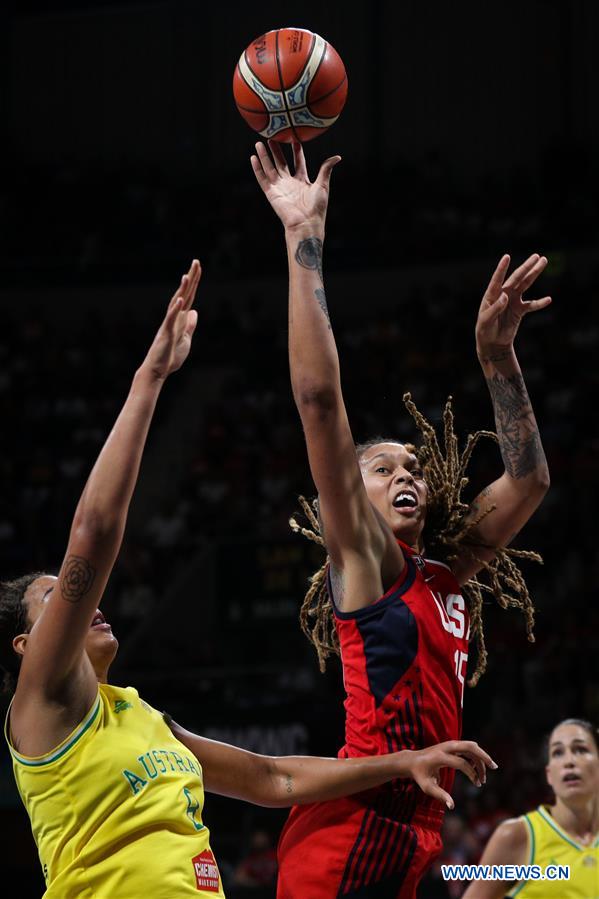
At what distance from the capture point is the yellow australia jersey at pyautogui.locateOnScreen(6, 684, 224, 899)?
298 centimetres

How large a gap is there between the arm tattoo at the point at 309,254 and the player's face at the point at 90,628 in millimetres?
1129

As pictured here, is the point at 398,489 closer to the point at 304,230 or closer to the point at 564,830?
the point at 304,230

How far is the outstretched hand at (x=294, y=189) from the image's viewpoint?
11.5ft

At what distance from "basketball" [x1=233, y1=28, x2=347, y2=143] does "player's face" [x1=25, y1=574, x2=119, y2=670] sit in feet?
5.74

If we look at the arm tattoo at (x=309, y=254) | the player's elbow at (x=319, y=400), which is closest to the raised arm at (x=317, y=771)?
the player's elbow at (x=319, y=400)

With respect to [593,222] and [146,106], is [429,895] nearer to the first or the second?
[593,222]

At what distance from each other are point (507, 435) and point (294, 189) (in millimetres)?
1154

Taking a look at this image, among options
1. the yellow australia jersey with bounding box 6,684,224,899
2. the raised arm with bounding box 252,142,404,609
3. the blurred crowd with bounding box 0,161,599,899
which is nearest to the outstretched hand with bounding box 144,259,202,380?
the raised arm with bounding box 252,142,404,609

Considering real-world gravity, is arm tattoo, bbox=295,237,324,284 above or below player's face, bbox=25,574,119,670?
above

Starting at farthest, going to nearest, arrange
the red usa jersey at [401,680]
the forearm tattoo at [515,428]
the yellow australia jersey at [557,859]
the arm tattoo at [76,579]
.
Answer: the yellow australia jersey at [557,859] < the forearm tattoo at [515,428] < the red usa jersey at [401,680] < the arm tattoo at [76,579]

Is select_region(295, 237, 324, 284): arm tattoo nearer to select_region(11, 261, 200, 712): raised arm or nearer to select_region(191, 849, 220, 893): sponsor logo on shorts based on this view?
select_region(11, 261, 200, 712): raised arm

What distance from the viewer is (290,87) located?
411 cm

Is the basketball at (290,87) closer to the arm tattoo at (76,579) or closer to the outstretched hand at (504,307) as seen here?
the outstretched hand at (504,307)

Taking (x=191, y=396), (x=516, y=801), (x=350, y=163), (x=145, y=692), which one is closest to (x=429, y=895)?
(x=516, y=801)
